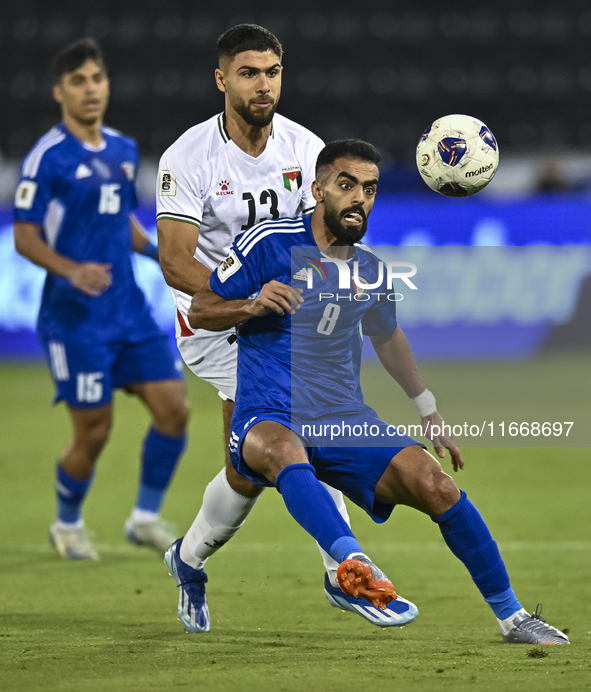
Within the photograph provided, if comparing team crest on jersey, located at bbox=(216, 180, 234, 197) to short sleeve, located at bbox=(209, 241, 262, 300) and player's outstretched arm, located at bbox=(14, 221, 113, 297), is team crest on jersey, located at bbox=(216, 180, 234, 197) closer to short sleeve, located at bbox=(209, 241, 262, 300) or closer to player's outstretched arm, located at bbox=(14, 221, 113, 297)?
short sleeve, located at bbox=(209, 241, 262, 300)

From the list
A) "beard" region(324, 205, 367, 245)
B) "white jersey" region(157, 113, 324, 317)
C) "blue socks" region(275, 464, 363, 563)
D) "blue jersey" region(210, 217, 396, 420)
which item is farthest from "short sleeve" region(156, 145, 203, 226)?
"blue socks" region(275, 464, 363, 563)

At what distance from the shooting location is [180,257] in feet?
14.7

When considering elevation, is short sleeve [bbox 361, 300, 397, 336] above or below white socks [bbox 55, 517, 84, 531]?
above

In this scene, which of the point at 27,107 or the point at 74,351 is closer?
the point at 74,351

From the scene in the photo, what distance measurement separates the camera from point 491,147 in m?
4.53

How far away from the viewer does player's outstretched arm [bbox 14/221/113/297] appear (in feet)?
20.0

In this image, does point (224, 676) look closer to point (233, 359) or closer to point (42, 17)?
point (233, 359)

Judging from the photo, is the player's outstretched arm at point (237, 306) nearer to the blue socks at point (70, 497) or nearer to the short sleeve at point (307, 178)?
the short sleeve at point (307, 178)

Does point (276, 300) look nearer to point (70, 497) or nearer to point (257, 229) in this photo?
point (257, 229)

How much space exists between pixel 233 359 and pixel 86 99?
2451 millimetres

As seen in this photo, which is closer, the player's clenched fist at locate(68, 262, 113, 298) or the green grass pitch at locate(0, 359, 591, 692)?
the green grass pitch at locate(0, 359, 591, 692)

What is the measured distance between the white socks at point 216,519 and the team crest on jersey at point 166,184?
3.80 feet

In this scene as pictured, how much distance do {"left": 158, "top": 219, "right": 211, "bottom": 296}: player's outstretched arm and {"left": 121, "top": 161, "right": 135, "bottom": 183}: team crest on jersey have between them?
81.0 inches

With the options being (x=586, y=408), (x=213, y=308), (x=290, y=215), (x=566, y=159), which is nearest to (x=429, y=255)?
(x=586, y=408)
